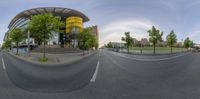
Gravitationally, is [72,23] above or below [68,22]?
below

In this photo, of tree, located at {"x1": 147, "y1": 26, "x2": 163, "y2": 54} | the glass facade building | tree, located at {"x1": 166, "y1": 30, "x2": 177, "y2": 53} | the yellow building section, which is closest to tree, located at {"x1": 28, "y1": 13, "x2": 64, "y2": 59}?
tree, located at {"x1": 147, "y1": 26, "x2": 163, "y2": 54}

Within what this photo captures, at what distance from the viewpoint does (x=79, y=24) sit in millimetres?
78500

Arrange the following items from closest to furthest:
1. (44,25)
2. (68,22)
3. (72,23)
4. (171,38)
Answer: (44,25) < (171,38) < (72,23) < (68,22)

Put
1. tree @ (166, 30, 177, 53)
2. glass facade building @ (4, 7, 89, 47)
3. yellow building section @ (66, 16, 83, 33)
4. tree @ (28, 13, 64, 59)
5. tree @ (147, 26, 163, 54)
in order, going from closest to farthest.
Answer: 1. tree @ (28, 13, 64, 59)
2. tree @ (147, 26, 163, 54)
3. tree @ (166, 30, 177, 53)
4. glass facade building @ (4, 7, 89, 47)
5. yellow building section @ (66, 16, 83, 33)

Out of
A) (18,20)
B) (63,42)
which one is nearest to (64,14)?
(63,42)

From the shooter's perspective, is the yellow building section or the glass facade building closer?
the glass facade building

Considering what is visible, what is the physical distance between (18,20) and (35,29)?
7683 centimetres

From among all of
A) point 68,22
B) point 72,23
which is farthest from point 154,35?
point 68,22

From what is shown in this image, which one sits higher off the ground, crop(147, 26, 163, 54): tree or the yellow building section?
the yellow building section

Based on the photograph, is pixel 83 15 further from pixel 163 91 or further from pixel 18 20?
pixel 163 91

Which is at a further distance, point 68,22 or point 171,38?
point 68,22

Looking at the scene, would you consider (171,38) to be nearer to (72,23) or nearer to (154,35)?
(154,35)

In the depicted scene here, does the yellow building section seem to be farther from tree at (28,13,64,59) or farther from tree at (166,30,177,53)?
tree at (28,13,64,59)

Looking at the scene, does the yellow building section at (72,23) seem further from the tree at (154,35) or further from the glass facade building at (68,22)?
the tree at (154,35)
